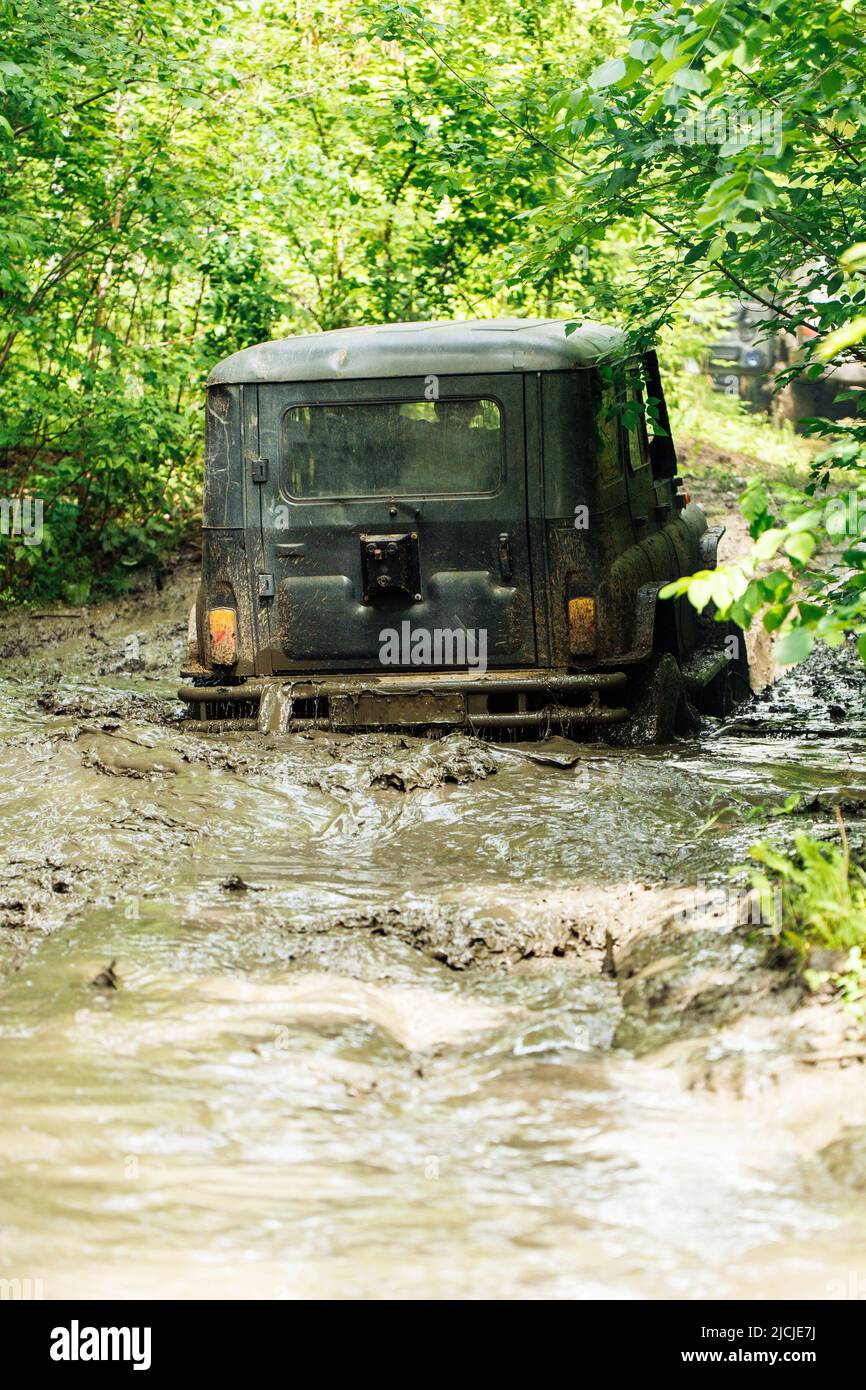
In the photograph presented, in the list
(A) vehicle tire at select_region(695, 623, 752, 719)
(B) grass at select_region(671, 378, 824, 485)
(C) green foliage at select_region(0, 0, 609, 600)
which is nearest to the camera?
(A) vehicle tire at select_region(695, 623, 752, 719)

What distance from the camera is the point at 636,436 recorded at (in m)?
7.43

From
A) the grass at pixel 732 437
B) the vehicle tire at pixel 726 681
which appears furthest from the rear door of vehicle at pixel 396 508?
the grass at pixel 732 437

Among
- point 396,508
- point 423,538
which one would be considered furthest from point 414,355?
point 423,538

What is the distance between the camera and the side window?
684cm

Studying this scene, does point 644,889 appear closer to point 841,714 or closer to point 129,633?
point 841,714

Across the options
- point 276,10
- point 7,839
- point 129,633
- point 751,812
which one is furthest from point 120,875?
point 276,10

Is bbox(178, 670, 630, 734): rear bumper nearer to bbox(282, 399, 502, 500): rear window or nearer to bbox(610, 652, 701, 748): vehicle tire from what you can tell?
bbox(610, 652, 701, 748): vehicle tire

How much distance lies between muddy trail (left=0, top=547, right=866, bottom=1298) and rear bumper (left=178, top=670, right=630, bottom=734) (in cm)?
36

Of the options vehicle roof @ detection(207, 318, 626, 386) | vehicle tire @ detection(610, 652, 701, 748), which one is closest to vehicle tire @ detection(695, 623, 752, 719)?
vehicle tire @ detection(610, 652, 701, 748)

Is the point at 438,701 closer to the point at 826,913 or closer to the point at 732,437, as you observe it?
the point at 826,913

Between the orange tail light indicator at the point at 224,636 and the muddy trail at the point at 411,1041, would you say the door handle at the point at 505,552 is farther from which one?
the orange tail light indicator at the point at 224,636

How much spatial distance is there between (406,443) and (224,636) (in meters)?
1.26

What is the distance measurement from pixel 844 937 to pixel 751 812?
5.35ft

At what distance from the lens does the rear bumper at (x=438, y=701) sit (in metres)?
6.53
